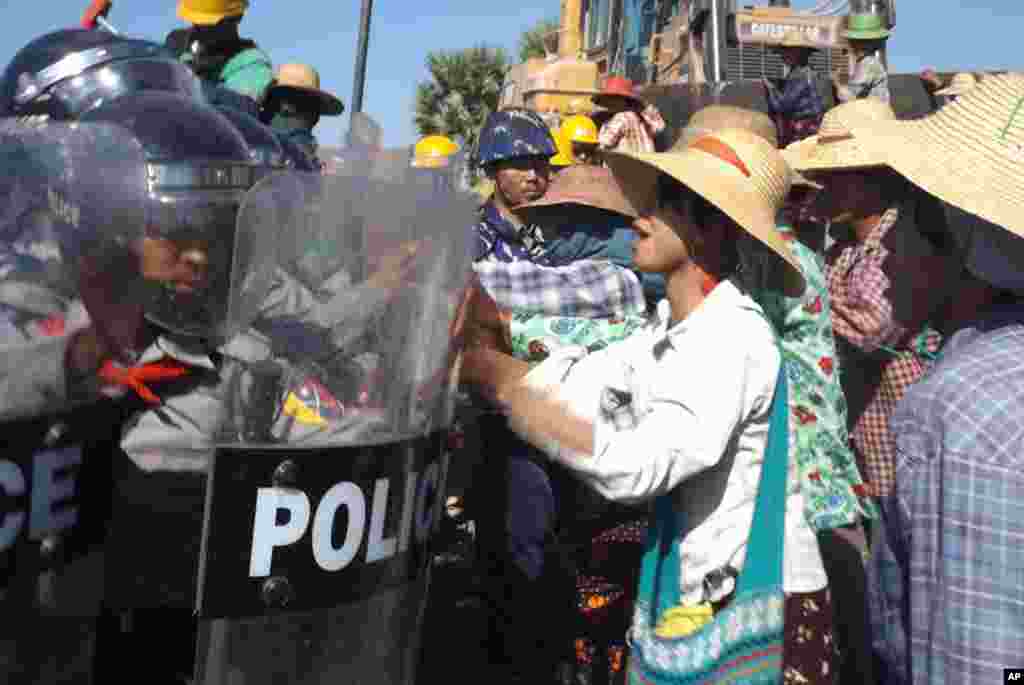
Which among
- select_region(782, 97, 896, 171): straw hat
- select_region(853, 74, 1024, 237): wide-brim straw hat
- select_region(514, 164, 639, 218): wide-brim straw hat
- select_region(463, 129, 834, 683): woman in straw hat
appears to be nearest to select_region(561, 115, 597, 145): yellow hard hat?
select_region(782, 97, 896, 171): straw hat

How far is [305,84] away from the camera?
21.1 ft

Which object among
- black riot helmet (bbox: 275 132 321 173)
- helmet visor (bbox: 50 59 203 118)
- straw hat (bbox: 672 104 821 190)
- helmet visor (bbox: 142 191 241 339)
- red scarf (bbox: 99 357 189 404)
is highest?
straw hat (bbox: 672 104 821 190)

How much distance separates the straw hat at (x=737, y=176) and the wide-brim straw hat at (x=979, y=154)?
0.30 m

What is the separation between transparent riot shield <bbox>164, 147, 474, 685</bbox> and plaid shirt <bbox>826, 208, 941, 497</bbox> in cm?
213

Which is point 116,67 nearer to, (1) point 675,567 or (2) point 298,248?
(2) point 298,248

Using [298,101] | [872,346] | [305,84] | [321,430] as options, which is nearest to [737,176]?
[321,430]

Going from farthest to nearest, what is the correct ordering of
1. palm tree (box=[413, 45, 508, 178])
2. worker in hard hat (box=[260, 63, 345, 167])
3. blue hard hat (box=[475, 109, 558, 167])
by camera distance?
1. palm tree (box=[413, 45, 508, 178])
2. worker in hard hat (box=[260, 63, 345, 167])
3. blue hard hat (box=[475, 109, 558, 167])

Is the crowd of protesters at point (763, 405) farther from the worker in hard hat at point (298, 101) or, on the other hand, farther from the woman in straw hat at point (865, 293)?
the worker in hard hat at point (298, 101)

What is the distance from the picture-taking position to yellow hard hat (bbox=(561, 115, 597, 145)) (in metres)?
8.97

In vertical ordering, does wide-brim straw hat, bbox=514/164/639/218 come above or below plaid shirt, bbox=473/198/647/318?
above

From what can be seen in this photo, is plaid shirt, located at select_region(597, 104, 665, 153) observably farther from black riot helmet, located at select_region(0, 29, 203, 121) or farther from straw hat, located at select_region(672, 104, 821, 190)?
black riot helmet, located at select_region(0, 29, 203, 121)

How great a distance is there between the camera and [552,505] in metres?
3.93

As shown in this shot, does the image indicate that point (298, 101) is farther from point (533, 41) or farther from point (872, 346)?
point (533, 41)

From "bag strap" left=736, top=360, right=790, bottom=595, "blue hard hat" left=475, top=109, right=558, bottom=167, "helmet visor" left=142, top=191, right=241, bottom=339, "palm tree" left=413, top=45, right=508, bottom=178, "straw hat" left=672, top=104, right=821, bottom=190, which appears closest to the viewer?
"helmet visor" left=142, top=191, right=241, bottom=339
